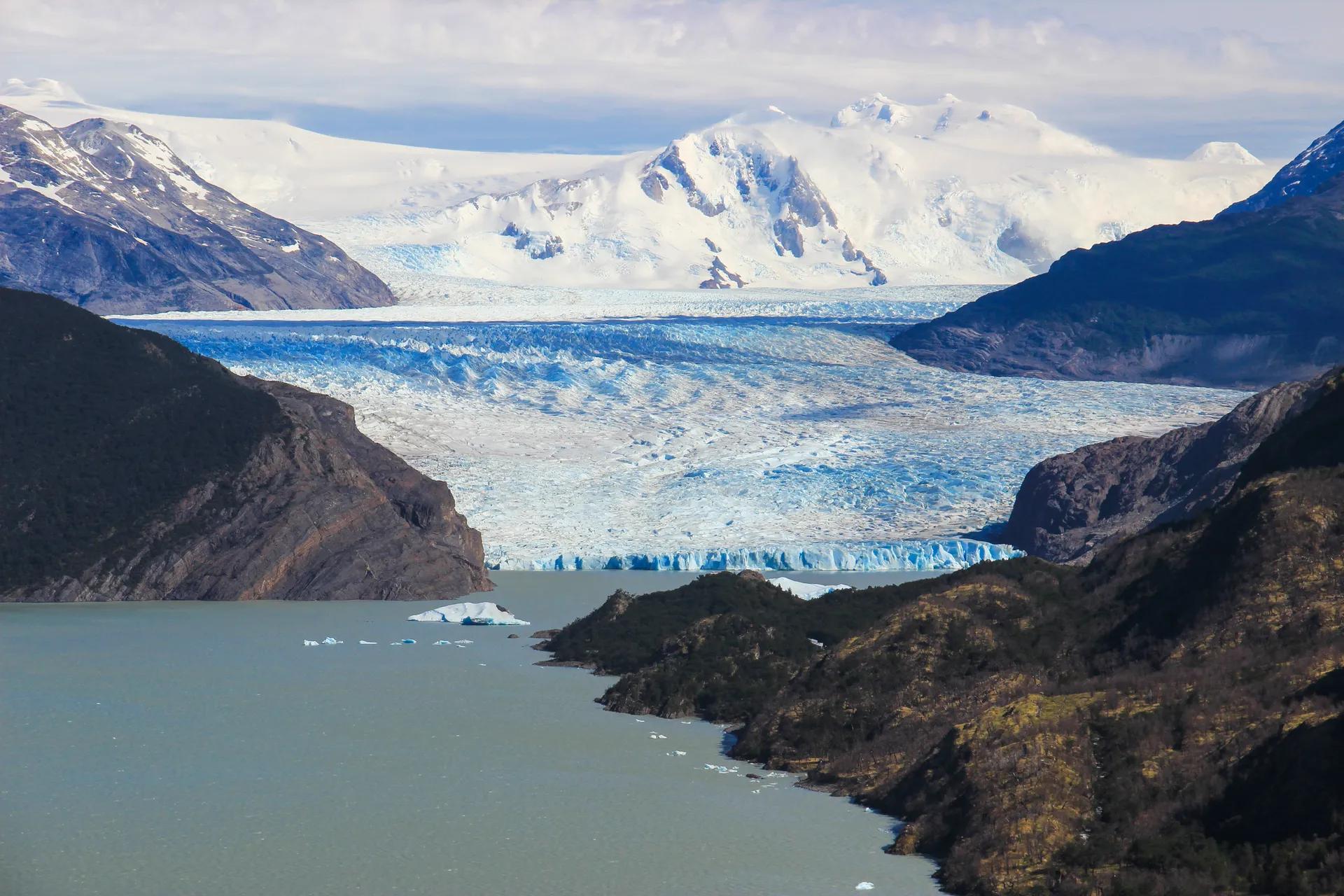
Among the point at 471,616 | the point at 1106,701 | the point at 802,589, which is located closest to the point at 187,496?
the point at 471,616

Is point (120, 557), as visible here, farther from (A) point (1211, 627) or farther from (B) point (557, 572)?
(A) point (1211, 627)

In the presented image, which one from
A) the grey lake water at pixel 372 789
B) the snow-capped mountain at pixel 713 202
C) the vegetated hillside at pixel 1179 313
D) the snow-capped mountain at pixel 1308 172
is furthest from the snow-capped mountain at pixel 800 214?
the grey lake water at pixel 372 789

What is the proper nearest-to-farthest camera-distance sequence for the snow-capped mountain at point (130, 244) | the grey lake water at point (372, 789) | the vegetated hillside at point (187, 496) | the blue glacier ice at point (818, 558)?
the grey lake water at point (372, 789) < the vegetated hillside at point (187, 496) < the blue glacier ice at point (818, 558) < the snow-capped mountain at point (130, 244)

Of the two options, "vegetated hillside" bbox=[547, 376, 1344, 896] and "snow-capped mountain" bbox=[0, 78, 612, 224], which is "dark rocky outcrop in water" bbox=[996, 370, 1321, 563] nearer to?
"vegetated hillside" bbox=[547, 376, 1344, 896]

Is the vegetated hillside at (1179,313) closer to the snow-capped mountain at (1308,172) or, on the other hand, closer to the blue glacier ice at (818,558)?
the snow-capped mountain at (1308,172)

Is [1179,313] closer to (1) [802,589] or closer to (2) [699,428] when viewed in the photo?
(2) [699,428]

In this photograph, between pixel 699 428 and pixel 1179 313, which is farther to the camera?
pixel 1179 313
